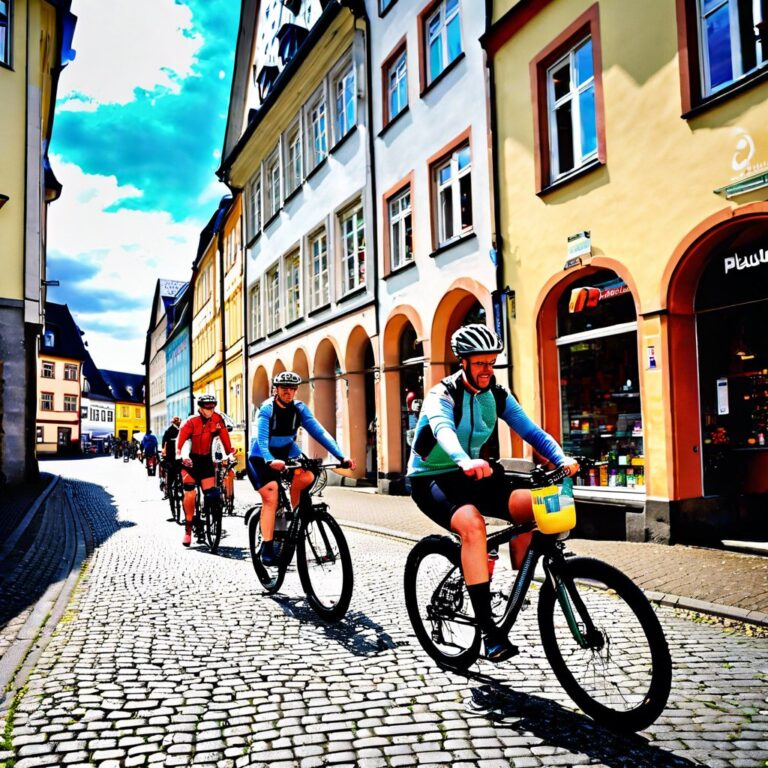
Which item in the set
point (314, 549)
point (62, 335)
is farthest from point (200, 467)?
point (62, 335)

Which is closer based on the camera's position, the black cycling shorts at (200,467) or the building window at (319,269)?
the black cycling shorts at (200,467)

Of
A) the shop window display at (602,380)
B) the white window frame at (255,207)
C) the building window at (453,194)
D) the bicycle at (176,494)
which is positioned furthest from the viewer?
the white window frame at (255,207)

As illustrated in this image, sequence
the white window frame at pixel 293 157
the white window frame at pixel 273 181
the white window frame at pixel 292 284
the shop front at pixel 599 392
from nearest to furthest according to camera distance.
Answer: the shop front at pixel 599 392
the white window frame at pixel 293 157
the white window frame at pixel 292 284
the white window frame at pixel 273 181

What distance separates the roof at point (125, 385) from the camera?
109 meters

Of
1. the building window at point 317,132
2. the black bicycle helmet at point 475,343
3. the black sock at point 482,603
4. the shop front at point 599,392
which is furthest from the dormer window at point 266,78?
the black sock at point 482,603

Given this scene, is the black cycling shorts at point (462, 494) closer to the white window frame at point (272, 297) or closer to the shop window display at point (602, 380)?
the shop window display at point (602, 380)

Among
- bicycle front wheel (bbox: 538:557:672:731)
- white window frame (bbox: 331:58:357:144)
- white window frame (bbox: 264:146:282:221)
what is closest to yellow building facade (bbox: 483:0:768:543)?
bicycle front wheel (bbox: 538:557:672:731)

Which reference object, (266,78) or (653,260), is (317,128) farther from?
(653,260)

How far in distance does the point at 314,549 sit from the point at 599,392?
21.2 feet

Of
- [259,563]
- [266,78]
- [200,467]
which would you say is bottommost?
[259,563]

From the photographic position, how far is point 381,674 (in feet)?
15.1

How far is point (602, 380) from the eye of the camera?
37.1 feet

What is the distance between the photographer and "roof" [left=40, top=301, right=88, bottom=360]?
7744cm

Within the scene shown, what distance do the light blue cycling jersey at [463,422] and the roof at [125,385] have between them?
107 metres
